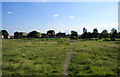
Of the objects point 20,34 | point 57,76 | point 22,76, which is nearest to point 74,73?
point 57,76

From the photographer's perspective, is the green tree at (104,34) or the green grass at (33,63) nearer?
the green grass at (33,63)

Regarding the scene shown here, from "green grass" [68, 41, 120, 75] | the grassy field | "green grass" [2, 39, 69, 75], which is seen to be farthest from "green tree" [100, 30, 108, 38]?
"green grass" [2, 39, 69, 75]

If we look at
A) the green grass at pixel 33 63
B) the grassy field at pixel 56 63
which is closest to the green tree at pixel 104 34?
the grassy field at pixel 56 63

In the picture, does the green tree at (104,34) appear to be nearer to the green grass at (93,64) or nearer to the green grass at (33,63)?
the green grass at (93,64)

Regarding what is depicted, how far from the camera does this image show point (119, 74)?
8.63 meters

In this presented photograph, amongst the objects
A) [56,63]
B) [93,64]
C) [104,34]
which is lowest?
[93,64]

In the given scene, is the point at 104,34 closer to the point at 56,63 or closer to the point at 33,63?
the point at 56,63

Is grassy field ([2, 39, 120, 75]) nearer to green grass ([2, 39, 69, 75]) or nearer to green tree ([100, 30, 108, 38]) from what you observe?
green grass ([2, 39, 69, 75])

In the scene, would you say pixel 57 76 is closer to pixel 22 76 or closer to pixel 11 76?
pixel 22 76

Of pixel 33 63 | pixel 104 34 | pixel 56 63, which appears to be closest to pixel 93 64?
pixel 56 63

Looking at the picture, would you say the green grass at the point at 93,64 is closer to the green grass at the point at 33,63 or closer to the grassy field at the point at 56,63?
the grassy field at the point at 56,63

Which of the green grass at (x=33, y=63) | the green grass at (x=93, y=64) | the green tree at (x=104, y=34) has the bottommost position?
the green grass at (x=93, y=64)

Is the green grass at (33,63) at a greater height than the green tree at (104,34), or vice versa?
the green tree at (104,34)

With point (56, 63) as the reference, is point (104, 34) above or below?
above
